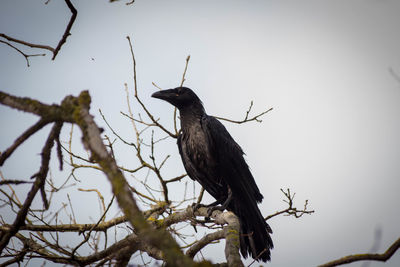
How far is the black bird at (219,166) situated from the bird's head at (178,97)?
24cm

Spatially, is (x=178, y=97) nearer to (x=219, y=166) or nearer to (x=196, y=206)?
(x=219, y=166)

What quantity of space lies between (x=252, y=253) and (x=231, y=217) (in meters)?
1.41

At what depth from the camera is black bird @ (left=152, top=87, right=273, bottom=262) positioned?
4551 mm

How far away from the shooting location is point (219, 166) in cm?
472

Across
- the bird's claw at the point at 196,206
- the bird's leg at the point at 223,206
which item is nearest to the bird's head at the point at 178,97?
the bird's leg at the point at 223,206

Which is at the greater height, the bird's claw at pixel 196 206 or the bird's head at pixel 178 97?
the bird's head at pixel 178 97

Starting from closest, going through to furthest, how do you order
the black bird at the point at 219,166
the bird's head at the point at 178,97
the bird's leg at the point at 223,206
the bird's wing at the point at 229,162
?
the bird's leg at the point at 223,206 → the black bird at the point at 219,166 → the bird's wing at the point at 229,162 → the bird's head at the point at 178,97

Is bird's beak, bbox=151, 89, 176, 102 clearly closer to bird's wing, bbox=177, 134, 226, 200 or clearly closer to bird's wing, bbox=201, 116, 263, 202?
bird's wing, bbox=201, 116, 263, 202

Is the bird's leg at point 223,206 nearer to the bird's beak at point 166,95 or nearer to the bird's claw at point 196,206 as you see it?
the bird's claw at point 196,206

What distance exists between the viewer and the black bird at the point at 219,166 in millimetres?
4551

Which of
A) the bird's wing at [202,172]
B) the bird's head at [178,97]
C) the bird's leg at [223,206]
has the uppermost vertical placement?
the bird's head at [178,97]

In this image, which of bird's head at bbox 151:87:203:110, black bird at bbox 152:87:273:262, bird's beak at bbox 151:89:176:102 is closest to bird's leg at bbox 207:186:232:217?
black bird at bbox 152:87:273:262

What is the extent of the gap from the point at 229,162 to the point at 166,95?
1561 mm

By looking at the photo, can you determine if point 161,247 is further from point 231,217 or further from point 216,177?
point 216,177
